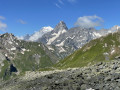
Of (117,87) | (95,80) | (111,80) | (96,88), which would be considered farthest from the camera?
(95,80)

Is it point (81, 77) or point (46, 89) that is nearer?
point (46, 89)

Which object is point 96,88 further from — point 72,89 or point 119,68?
point 119,68

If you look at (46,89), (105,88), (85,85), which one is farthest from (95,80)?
(46,89)

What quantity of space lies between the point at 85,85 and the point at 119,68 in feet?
35.4

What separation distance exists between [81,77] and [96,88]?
964 cm

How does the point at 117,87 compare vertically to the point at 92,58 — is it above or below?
below

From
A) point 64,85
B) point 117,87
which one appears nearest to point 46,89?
point 64,85

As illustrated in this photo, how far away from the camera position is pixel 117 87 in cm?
2512

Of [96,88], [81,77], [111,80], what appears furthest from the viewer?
[81,77]

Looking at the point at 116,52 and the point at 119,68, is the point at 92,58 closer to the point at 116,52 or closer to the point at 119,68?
the point at 116,52

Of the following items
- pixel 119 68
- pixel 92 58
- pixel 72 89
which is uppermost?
pixel 92 58

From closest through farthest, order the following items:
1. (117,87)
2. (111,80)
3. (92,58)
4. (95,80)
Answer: (117,87) < (111,80) < (95,80) < (92,58)

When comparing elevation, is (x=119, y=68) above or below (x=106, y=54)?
below

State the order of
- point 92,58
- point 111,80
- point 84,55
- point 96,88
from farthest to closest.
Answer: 1. point 84,55
2. point 92,58
3. point 111,80
4. point 96,88
